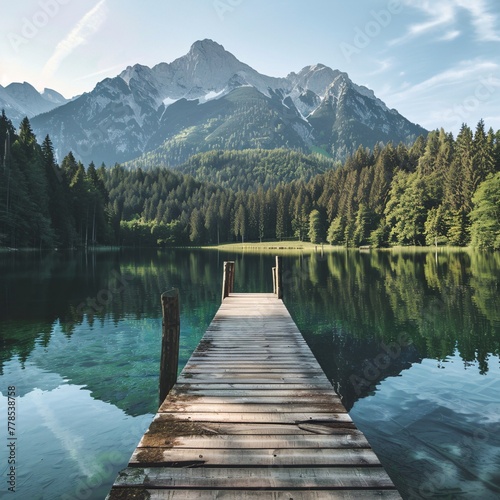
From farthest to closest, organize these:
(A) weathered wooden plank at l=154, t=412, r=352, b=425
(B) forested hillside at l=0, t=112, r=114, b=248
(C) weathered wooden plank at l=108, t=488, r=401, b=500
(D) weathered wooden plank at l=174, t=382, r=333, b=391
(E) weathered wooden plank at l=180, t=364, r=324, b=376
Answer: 1. (B) forested hillside at l=0, t=112, r=114, b=248
2. (E) weathered wooden plank at l=180, t=364, r=324, b=376
3. (D) weathered wooden plank at l=174, t=382, r=333, b=391
4. (A) weathered wooden plank at l=154, t=412, r=352, b=425
5. (C) weathered wooden plank at l=108, t=488, r=401, b=500

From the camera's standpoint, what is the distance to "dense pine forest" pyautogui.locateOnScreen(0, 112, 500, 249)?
7219cm

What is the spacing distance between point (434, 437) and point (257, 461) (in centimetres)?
627

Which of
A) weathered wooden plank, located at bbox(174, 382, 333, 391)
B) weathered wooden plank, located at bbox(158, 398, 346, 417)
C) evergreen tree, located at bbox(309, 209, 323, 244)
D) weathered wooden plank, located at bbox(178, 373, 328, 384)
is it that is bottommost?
weathered wooden plank, located at bbox(178, 373, 328, 384)

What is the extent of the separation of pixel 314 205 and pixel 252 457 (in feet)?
484

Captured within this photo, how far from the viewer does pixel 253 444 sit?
5133 mm

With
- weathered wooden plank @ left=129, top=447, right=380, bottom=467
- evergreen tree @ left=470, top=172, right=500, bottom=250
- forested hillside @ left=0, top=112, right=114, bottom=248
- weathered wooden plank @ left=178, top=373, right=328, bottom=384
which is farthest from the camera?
evergreen tree @ left=470, top=172, right=500, bottom=250

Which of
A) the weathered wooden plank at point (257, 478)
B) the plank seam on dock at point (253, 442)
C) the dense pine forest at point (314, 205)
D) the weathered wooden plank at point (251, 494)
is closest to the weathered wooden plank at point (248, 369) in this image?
the plank seam on dock at point (253, 442)

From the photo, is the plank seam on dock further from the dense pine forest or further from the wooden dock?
the dense pine forest

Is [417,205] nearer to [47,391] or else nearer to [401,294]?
[401,294]

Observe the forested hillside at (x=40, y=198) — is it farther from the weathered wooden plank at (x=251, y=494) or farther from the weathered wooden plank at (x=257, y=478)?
the weathered wooden plank at (x=251, y=494)

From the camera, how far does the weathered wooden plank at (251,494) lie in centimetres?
400

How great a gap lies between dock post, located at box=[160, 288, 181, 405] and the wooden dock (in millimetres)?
365

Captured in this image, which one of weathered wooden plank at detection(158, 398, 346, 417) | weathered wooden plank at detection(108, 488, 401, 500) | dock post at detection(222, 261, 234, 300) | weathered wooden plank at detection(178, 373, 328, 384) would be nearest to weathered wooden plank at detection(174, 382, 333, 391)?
weathered wooden plank at detection(178, 373, 328, 384)

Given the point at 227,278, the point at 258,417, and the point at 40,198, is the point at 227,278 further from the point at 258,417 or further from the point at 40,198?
the point at 40,198
